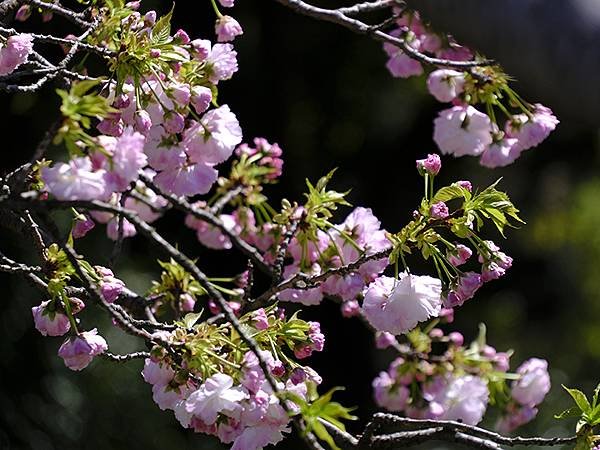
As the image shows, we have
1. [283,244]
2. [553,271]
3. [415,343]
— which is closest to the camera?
[283,244]

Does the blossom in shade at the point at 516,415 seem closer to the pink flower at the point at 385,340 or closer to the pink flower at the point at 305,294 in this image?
the pink flower at the point at 385,340

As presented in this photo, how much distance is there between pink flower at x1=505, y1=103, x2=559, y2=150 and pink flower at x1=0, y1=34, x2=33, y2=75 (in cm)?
54

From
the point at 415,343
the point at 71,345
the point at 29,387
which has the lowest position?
the point at 29,387

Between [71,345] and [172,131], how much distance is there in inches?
8.3

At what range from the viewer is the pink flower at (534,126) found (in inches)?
47.3

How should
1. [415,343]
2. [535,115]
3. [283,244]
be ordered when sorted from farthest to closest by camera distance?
[415,343] < [535,115] < [283,244]

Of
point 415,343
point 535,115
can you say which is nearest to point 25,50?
point 535,115

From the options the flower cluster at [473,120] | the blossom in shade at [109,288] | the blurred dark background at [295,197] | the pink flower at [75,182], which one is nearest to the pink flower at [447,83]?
the flower cluster at [473,120]

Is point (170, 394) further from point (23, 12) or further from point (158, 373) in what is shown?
point (23, 12)

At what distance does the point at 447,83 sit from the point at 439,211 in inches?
13.4

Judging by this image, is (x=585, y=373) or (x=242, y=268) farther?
(x=585, y=373)

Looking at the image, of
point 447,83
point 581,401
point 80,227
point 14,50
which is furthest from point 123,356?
point 447,83

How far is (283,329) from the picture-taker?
3.08ft

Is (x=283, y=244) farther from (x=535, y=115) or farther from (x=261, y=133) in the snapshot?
(x=261, y=133)
